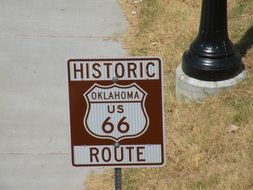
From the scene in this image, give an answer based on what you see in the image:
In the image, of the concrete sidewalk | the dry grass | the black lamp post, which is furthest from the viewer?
the black lamp post

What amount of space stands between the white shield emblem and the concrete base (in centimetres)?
304

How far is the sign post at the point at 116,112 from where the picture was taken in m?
3.69

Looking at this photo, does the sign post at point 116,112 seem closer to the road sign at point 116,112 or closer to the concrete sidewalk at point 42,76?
the road sign at point 116,112

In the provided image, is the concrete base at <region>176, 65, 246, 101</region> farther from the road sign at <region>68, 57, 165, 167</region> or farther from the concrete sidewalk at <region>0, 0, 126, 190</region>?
the road sign at <region>68, 57, 165, 167</region>

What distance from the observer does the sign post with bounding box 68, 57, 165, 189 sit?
3.69m

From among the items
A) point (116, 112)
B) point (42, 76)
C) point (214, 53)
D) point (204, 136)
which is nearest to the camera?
point (116, 112)

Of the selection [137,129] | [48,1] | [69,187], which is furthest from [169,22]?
[137,129]

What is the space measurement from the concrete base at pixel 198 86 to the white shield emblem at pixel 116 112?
3037mm

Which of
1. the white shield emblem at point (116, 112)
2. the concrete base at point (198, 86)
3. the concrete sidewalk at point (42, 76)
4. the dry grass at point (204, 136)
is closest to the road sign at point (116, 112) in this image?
the white shield emblem at point (116, 112)

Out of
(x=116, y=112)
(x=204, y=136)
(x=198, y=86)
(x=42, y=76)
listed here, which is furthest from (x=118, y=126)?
(x=42, y=76)

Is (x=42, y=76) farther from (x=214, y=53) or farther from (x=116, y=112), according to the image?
(x=116, y=112)

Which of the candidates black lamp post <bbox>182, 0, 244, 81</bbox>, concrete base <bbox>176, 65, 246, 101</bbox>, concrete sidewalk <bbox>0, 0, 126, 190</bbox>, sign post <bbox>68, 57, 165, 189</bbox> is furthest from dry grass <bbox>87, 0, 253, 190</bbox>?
sign post <bbox>68, 57, 165, 189</bbox>

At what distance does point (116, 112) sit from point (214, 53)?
3183 mm

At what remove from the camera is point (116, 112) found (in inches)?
147
